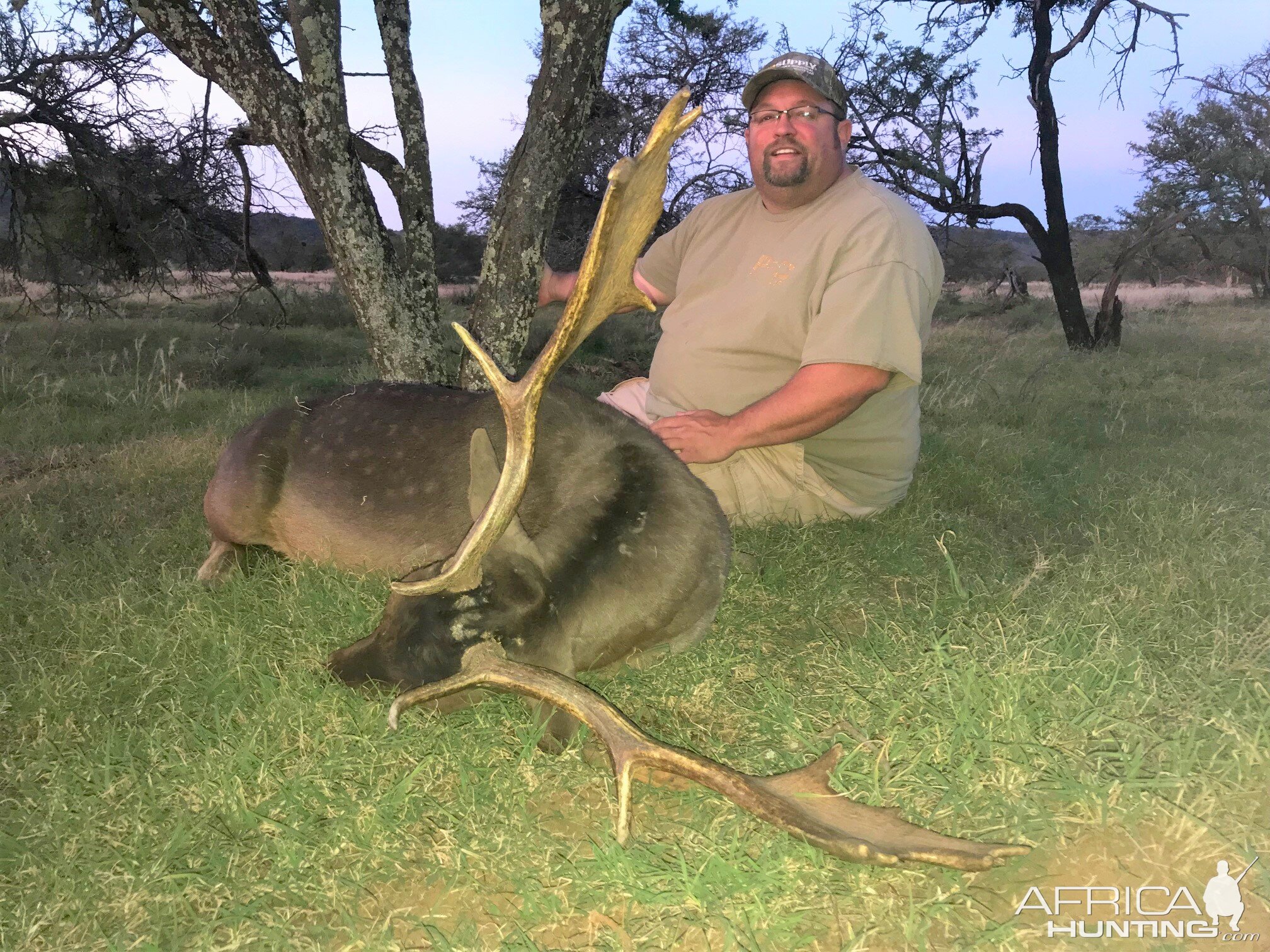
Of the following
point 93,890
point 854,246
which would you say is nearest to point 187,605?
point 93,890

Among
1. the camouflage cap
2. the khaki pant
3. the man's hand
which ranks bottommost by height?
the khaki pant

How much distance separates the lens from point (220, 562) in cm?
393

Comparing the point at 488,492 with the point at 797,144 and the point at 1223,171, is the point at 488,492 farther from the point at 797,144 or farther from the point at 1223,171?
the point at 1223,171

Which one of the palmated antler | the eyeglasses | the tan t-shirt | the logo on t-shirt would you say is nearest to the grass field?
the palmated antler

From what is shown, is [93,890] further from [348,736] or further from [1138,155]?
[1138,155]

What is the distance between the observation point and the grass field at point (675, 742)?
6.57ft

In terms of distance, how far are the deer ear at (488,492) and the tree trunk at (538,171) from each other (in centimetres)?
259

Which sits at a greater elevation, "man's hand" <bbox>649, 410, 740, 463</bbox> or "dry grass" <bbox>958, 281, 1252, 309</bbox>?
"dry grass" <bbox>958, 281, 1252, 309</bbox>

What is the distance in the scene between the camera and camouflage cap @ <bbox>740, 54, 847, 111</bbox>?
4090 mm

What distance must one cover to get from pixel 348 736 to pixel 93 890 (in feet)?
2.24

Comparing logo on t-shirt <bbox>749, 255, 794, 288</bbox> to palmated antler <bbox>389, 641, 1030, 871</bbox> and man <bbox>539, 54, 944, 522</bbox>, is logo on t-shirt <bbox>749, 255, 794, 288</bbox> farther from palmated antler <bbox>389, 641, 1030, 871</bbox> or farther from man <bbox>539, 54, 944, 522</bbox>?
palmated antler <bbox>389, 641, 1030, 871</bbox>

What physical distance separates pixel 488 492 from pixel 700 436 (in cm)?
153

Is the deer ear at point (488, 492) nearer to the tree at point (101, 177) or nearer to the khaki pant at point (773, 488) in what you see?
the khaki pant at point (773, 488)

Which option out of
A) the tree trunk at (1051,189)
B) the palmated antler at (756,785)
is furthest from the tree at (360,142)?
the tree trunk at (1051,189)
